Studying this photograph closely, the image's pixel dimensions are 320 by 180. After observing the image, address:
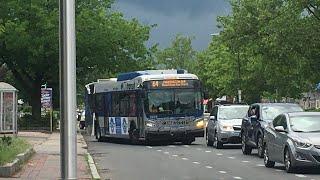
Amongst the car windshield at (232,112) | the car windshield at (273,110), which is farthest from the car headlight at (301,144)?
the car windshield at (232,112)

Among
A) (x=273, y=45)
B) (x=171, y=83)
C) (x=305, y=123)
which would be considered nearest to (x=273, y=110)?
(x=305, y=123)

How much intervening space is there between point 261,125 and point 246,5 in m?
24.4

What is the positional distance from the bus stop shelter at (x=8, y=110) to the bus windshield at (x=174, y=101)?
6211 millimetres

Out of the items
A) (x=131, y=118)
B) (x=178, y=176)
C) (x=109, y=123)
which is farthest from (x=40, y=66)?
(x=178, y=176)

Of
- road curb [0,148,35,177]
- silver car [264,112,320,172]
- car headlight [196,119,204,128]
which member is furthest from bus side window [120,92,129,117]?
silver car [264,112,320,172]

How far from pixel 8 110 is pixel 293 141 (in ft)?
38.9

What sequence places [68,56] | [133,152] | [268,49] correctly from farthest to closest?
[268,49], [133,152], [68,56]

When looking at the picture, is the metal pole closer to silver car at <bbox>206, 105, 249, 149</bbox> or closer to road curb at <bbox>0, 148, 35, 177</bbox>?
road curb at <bbox>0, 148, 35, 177</bbox>

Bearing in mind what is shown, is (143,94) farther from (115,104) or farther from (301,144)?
(301,144)

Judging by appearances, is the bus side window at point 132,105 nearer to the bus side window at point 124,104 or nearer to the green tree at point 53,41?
the bus side window at point 124,104

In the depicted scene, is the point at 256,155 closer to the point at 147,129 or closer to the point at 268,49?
the point at 147,129

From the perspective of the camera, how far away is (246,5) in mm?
43625

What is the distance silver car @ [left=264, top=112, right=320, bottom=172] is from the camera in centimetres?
1520

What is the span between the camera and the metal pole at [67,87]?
4.81m
